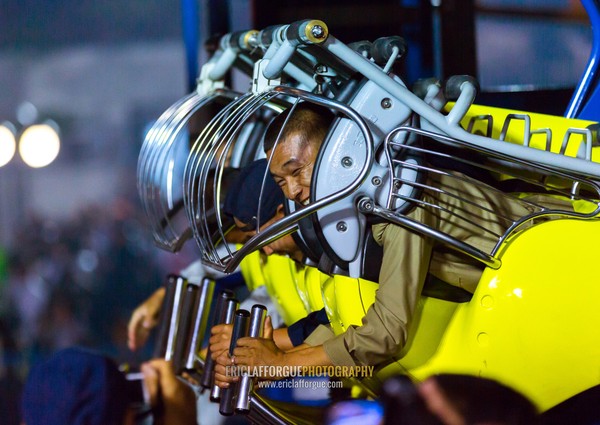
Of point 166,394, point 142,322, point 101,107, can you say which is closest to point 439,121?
point 166,394

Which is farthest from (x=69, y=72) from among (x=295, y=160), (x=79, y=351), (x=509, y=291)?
(x=509, y=291)

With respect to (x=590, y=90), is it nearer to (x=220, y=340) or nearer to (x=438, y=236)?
(x=438, y=236)

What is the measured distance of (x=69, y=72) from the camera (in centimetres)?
266

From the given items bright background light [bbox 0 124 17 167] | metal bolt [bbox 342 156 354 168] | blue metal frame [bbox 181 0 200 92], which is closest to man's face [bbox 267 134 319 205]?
metal bolt [bbox 342 156 354 168]

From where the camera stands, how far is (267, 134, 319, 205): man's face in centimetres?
109

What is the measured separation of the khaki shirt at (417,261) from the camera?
1023mm

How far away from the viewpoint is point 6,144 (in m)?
2.63

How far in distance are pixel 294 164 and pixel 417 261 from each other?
7.9 inches

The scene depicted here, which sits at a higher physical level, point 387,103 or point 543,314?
point 387,103

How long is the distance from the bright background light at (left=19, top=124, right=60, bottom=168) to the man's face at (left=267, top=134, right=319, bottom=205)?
5.71ft

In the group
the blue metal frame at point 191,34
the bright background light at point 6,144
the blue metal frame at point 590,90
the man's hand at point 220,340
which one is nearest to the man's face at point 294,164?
the man's hand at point 220,340

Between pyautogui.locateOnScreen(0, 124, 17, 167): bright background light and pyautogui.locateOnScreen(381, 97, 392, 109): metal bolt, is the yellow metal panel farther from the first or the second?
pyautogui.locateOnScreen(0, 124, 17, 167): bright background light

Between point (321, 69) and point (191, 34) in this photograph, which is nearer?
point (321, 69)

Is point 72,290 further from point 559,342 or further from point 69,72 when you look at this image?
point 559,342
